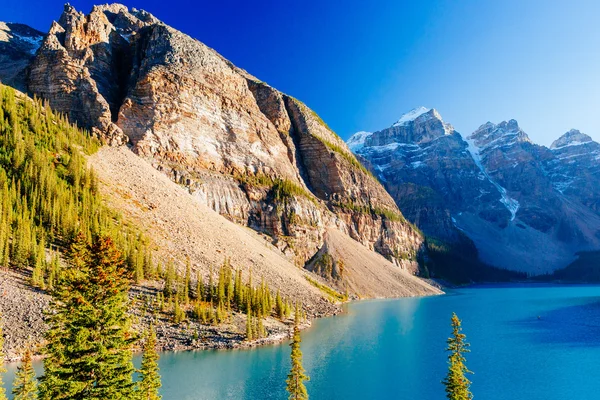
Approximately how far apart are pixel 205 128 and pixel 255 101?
38991 mm

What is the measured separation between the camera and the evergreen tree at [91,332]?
15.3 metres

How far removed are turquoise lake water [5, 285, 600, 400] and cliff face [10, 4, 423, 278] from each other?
5817cm

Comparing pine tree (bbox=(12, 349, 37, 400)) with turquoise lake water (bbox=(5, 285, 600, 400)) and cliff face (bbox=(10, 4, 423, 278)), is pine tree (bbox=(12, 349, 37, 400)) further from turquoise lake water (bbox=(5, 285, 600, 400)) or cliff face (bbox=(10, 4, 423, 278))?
cliff face (bbox=(10, 4, 423, 278))

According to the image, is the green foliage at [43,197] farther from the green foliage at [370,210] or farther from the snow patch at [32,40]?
the green foliage at [370,210]

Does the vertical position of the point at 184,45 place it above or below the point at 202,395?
above

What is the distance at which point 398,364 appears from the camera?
154 ft

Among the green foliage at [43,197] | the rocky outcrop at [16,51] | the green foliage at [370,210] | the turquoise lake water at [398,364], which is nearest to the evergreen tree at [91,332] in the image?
the turquoise lake water at [398,364]

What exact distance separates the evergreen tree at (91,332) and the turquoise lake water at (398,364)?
21138 millimetres

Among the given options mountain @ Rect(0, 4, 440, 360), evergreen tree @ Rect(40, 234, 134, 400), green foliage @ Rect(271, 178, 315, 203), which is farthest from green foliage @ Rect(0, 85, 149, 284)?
green foliage @ Rect(271, 178, 315, 203)

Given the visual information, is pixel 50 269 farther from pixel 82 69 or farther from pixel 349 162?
pixel 349 162

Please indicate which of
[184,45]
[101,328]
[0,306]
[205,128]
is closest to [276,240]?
[205,128]

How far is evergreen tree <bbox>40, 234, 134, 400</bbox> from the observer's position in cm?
1527

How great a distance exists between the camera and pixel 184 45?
457 feet

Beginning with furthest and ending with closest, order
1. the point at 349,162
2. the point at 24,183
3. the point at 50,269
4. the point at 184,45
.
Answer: the point at 349,162, the point at 184,45, the point at 24,183, the point at 50,269
